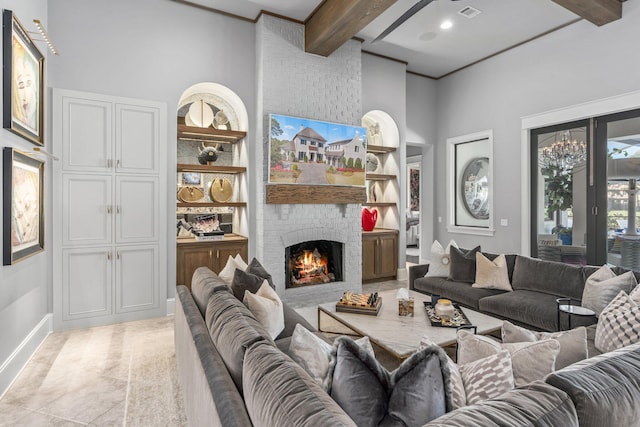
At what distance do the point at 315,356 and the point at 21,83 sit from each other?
3.06 metres

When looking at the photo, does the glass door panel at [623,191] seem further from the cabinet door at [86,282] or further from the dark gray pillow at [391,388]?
the cabinet door at [86,282]

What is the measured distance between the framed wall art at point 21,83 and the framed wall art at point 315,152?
2218 millimetres

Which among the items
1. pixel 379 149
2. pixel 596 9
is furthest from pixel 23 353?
pixel 596 9

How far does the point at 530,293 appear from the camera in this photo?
11.2 ft

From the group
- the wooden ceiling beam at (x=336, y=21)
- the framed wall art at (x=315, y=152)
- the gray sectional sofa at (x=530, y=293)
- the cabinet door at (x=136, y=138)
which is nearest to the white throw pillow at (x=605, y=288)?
the gray sectional sofa at (x=530, y=293)

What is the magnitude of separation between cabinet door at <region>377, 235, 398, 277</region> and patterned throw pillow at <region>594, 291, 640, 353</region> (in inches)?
142

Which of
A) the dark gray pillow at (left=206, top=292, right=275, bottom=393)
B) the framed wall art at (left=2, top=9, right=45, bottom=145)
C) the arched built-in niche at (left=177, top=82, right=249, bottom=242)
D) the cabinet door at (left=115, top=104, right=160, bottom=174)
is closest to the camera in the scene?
the dark gray pillow at (left=206, top=292, right=275, bottom=393)

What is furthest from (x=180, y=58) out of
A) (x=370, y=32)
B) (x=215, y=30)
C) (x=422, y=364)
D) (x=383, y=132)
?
(x=422, y=364)

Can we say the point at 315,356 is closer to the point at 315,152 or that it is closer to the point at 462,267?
the point at 462,267

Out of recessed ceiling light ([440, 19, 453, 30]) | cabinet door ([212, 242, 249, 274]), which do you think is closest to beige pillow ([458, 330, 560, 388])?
cabinet door ([212, 242, 249, 274])

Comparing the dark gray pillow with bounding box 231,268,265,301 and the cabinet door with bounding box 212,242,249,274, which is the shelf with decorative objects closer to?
the cabinet door with bounding box 212,242,249,274

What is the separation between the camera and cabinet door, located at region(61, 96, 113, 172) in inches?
141

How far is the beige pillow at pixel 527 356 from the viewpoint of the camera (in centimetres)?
125

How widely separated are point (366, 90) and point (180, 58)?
275 cm
